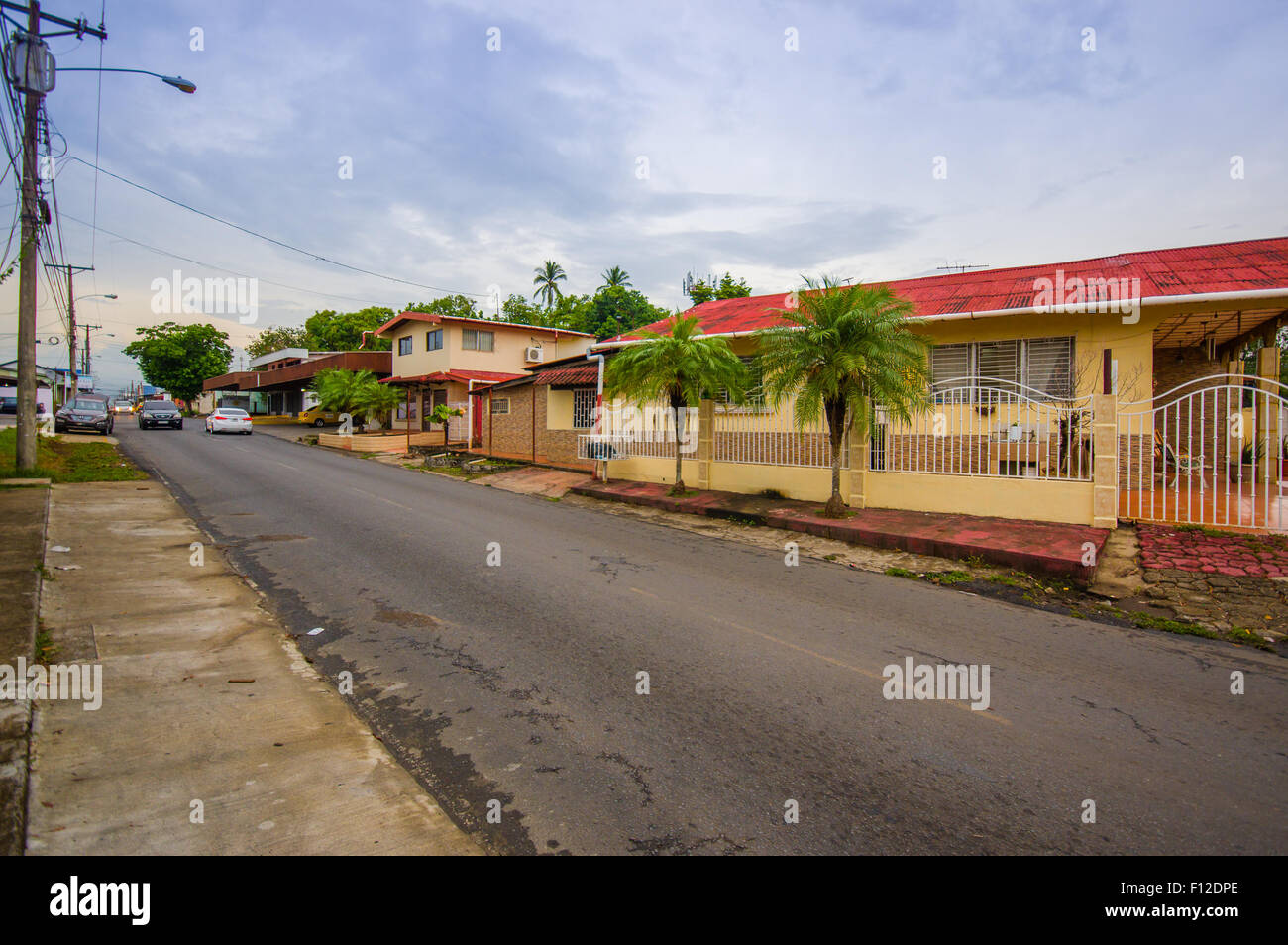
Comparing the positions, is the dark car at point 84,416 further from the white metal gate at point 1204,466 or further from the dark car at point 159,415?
the white metal gate at point 1204,466

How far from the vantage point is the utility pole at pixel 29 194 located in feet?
42.5

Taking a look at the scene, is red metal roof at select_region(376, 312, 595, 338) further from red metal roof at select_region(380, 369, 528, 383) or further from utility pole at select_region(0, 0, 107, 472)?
utility pole at select_region(0, 0, 107, 472)

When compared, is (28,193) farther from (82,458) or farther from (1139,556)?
(1139,556)

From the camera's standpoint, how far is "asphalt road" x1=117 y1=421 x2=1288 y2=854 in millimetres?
3020

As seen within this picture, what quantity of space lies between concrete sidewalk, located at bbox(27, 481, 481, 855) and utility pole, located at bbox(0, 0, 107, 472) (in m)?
10.7

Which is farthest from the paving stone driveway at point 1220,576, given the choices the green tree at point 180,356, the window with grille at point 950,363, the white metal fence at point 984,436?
the green tree at point 180,356

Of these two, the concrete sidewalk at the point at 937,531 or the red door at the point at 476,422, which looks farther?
the red door at the point at 476,422

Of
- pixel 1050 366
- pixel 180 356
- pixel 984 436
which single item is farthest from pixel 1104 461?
pixel 180 356

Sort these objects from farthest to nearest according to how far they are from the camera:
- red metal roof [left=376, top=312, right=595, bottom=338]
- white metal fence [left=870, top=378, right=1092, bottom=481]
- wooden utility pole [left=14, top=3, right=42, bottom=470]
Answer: red metal roof [left=376, top=312, right=595, bottom=338] < wooden utility pole [left=14, top=3, right=42, bottom=470] < white metal fence [left=870, top=378, right=1092, bottom=481]

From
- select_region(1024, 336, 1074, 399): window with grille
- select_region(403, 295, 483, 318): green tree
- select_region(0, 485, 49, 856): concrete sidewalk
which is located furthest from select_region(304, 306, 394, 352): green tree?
select_region(1024, 336, 1074, 399): window with grille

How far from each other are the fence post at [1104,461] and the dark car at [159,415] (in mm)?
39908

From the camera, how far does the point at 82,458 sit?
724 inches

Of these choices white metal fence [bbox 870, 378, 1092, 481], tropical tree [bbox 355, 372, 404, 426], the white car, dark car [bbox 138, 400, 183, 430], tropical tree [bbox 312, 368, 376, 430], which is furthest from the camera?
dark car [bbox 138, 400, 183, 430]
